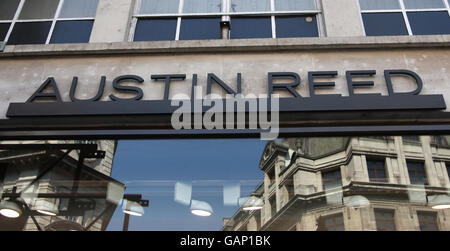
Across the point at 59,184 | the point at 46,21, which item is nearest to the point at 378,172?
the point at 59,184

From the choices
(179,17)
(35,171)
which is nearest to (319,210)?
(35,171)

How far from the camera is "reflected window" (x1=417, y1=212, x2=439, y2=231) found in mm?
5594

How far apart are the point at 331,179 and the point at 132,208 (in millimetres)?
3186

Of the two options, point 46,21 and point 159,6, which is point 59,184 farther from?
point 159,6

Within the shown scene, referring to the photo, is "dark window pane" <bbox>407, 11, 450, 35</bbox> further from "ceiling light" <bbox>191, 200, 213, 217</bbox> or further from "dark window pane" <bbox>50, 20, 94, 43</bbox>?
"dark window pane" <bbox>50, 20, 94, 43</bbox>

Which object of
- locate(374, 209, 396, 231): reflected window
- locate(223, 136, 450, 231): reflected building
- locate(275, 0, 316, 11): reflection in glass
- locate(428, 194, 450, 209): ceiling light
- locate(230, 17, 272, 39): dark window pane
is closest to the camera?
locate(374, 209, 396, 231): reflected window

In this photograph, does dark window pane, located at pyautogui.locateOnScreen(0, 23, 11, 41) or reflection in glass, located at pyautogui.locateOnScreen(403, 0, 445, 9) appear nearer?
reflection in glass, located at pyautogui.locateOnScreen(403, 0, 445, 9)

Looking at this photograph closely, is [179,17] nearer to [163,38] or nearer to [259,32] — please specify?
[163,38]

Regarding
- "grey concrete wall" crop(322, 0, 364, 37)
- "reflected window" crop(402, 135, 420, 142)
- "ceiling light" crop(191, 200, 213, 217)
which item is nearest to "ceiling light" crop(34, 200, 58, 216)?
"ceiling light" crop(191, 200, 213, 217)

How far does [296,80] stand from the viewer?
272 inches

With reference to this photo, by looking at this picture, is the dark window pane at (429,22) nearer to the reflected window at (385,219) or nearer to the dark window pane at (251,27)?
the dark window pane at (251,27)

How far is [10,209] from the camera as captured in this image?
6383 millimetres

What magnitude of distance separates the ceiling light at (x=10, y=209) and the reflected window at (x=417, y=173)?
244 inches

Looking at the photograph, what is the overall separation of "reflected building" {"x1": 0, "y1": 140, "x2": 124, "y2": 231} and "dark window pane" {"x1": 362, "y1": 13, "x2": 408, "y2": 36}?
5.67m
